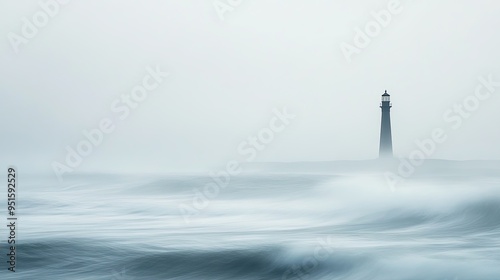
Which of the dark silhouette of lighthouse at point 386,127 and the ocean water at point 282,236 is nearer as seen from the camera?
the ocean water at point 282,236

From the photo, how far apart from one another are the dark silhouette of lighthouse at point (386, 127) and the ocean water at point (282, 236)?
4.66 m

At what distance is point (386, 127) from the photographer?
31328 millimetres

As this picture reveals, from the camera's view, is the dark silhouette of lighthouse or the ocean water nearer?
the ocean water

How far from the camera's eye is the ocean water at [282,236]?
1047cm

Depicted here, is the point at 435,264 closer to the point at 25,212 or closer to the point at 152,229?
the point at 152,229

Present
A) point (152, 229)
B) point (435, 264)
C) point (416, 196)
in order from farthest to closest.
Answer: point (416, 196)
point (152, 229)
point (435, 264)

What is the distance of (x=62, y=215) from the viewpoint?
804 inches

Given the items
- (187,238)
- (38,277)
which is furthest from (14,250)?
(187,238)

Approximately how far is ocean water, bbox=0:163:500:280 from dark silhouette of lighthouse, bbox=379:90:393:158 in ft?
15.3

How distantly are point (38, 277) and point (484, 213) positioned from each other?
10.6 m

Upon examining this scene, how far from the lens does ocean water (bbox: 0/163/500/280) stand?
1047 centimetres

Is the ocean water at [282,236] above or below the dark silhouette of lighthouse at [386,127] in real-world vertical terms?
below

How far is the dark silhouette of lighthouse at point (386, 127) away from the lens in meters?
31.3

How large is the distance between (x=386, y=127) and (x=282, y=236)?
18600mm
